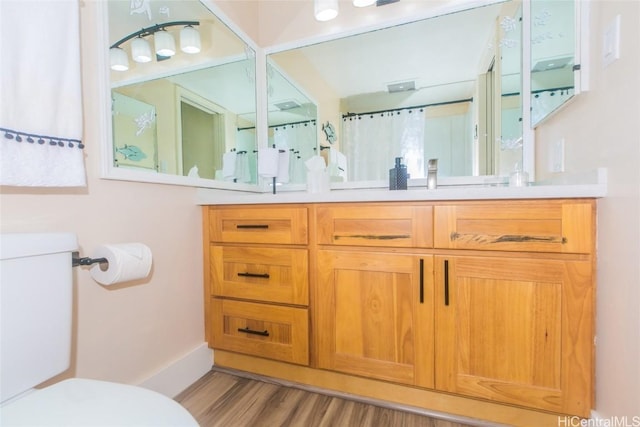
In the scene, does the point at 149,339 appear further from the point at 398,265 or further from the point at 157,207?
the point at 398,265

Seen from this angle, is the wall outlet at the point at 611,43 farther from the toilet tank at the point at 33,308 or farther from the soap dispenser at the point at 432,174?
the toilet tank at the point at 33,308

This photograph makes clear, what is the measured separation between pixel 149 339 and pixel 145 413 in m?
0.72

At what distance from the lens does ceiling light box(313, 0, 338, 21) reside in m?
1.70

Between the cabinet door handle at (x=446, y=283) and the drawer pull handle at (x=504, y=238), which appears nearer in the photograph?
the drawer pull handle at (x=504, y=238)

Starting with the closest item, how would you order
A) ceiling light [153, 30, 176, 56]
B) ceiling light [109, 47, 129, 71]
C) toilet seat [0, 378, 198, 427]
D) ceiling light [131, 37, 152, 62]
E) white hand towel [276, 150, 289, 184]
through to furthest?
toilet seat [0, 378, 198, 427], ceiling light [109, 47, 129, 71], ceiling light [131, 37, 152, 62], ceiling light [153, 30, 176, 56], white hand towel [276, 150, 289, 184]

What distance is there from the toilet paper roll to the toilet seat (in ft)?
1.15

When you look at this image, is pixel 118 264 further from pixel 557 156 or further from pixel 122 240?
pixel 557 156

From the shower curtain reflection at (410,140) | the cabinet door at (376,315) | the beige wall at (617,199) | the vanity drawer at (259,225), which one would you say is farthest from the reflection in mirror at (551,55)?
the vanity drawer at (259,225)

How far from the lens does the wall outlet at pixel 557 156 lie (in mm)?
1201

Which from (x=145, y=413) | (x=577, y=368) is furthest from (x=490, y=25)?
(x=145, y=413)

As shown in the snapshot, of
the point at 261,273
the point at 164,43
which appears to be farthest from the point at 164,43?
the point at 261,273

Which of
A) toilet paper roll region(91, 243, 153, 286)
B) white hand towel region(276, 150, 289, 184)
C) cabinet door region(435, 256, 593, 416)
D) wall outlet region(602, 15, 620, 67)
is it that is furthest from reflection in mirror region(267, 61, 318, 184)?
wall outlet region(602, 15, 620, 67)

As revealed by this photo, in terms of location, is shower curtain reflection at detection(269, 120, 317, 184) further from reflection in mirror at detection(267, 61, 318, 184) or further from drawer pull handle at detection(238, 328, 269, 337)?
drawer pull handle at detection(238, 328, 269, 337)

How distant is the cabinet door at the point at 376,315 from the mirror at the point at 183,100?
0.84 m
